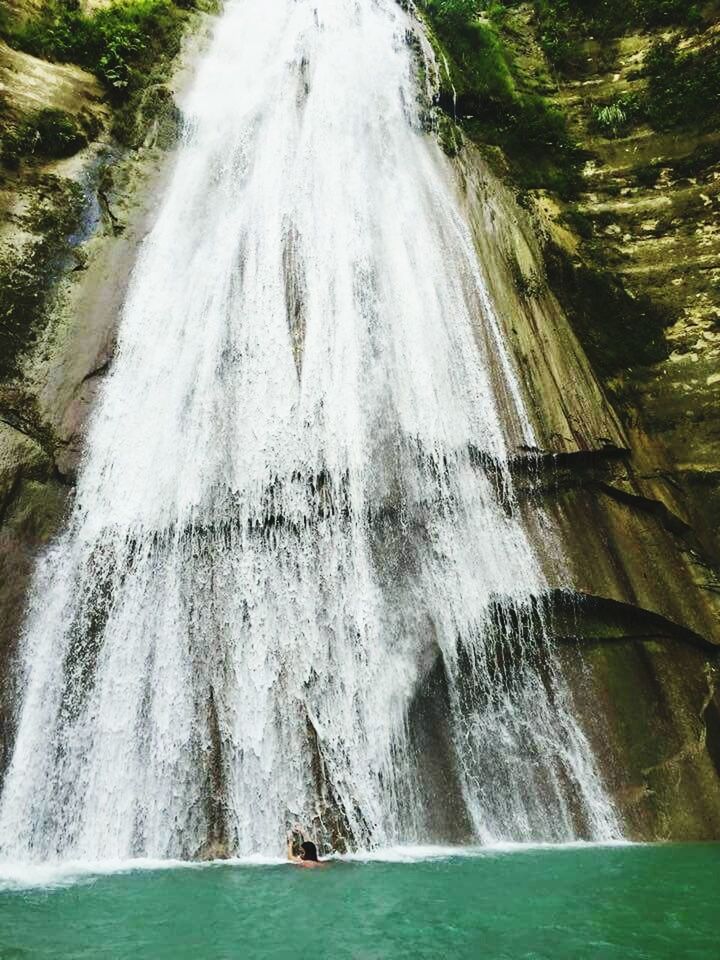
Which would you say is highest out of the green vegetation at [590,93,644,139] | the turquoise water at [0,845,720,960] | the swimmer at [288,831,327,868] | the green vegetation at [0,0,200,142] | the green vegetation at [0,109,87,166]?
the green vegetation at [0,0,200,142]

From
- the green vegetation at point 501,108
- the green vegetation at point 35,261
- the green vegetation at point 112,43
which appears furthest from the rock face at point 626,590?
the green vegetation at point 112,43

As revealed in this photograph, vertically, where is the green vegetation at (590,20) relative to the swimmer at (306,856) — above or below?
above

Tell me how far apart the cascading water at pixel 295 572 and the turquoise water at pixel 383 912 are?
1.10 m

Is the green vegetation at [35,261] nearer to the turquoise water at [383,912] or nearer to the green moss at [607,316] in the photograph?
the turquoise water at [383,912]

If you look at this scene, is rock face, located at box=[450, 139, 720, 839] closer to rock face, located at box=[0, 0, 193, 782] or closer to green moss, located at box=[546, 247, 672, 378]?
green moss, located at box=[546, 247, 672, 378]

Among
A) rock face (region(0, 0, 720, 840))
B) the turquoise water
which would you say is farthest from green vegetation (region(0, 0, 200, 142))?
the turquoise water

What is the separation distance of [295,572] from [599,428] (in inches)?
196

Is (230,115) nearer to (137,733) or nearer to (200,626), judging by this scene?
(200,626)

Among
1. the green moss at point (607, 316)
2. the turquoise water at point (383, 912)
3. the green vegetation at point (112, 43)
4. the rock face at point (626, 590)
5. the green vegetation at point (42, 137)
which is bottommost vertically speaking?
the turquoise water at point (383, 912)

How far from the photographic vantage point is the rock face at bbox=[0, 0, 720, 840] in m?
8.34

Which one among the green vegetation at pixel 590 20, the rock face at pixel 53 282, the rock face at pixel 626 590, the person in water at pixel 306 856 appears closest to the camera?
the person in water at pixel 306 856

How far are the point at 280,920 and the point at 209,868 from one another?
2.05 metres

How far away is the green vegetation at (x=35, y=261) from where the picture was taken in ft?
33.7

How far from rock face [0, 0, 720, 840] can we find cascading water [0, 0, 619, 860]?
387 mm
